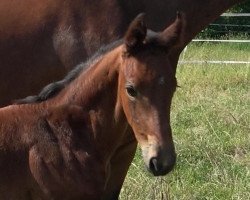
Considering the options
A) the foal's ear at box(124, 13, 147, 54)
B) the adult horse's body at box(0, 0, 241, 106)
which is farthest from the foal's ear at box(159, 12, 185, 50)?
the adult horse's body at box(0, 0, 241, 106)

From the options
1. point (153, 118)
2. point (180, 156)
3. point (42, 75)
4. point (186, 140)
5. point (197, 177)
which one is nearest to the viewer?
point (153, 118)

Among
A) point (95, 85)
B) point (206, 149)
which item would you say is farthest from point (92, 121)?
point (206, 149)

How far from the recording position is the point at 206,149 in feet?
19.8

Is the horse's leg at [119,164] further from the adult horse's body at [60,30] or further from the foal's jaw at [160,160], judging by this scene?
the adult horse's body at [60,30]

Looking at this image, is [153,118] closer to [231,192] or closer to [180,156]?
[231,192]

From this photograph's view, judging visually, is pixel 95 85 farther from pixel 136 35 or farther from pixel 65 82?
pixel 136 35

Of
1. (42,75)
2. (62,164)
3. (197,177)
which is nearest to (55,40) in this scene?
(42,75)

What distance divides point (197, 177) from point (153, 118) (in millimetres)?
2078

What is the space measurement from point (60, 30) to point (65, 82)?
60 centimetres

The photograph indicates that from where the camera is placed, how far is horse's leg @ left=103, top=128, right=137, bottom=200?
4.12 meters

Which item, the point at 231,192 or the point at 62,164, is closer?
the point at 62,164

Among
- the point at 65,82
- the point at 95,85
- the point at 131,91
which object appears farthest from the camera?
the point at 65,82

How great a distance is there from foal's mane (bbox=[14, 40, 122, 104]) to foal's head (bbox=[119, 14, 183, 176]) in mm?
313

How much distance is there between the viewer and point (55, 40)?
4.50 meters
